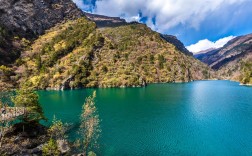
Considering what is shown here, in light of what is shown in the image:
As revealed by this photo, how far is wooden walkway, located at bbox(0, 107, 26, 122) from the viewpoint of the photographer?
39097mm

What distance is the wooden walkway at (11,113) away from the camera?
3910 centimetres

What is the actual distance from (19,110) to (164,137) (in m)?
38.2

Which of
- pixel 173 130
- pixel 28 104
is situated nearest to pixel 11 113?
pixel 28 104

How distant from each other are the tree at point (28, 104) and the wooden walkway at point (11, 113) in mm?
1131

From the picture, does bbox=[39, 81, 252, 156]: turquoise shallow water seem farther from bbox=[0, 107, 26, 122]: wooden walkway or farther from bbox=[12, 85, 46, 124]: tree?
bbox=[0, 107, 26, 122]: wooden walkway

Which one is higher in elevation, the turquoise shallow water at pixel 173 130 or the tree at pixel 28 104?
the tree at pixel 28 104

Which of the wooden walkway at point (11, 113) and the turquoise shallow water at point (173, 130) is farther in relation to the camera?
the turquoise shallow water at point (173, 130)

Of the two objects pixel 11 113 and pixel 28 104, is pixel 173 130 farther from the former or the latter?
pixel 11 113

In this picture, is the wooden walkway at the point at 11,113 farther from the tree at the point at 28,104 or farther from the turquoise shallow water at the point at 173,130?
the turquoise shallow water at the point at 173,130

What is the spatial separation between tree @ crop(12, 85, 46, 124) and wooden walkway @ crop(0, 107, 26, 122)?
1131 mm

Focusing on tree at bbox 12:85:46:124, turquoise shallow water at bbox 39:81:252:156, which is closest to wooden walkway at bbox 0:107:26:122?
tree at bbox 12:85:46:124

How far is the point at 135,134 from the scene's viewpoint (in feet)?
210

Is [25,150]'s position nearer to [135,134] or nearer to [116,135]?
[116,135]

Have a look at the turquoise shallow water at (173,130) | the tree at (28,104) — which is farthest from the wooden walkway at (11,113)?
the turquoise shallow water at (173,130)
